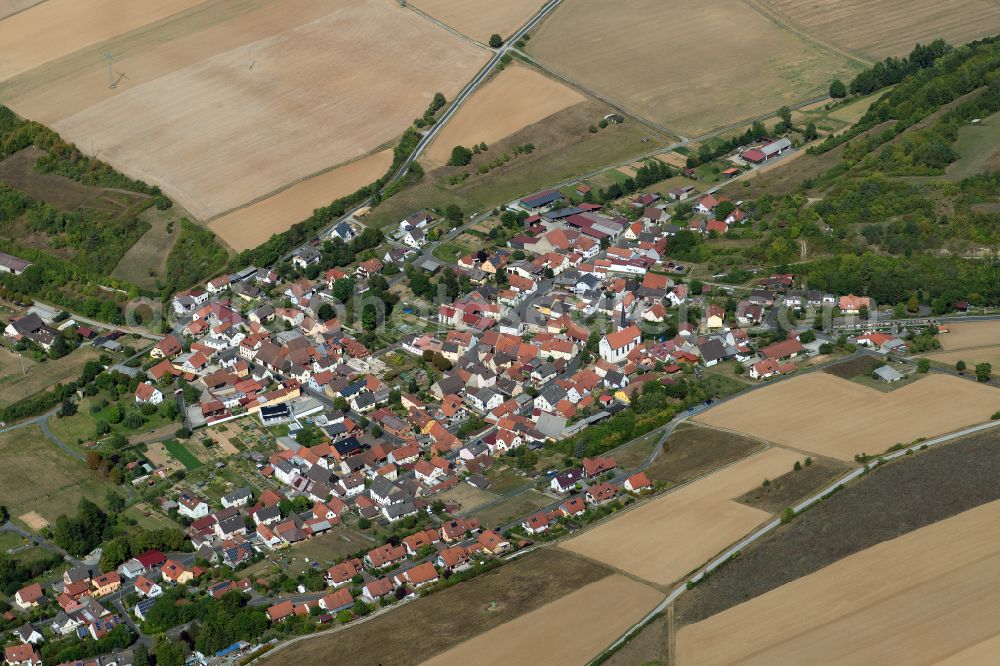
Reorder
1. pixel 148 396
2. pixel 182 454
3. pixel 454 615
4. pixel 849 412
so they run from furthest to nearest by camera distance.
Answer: pixel 148 396 < pixel 182 454 < pixel 849 412 < pixel 454 615

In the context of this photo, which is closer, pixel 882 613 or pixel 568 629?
pixel 882 613

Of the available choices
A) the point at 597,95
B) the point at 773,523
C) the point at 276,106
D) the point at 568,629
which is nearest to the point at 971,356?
the point at 773,523

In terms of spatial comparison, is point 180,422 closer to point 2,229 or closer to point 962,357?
point 2,229

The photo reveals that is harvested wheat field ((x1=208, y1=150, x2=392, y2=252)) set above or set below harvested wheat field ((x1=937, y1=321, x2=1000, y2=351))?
above

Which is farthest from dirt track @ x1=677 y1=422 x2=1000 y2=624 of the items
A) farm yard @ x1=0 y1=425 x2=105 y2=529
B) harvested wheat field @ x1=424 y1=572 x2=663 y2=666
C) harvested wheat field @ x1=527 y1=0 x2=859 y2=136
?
harvested wheat field @ x1=527 y1=0 x2=859 y2=136

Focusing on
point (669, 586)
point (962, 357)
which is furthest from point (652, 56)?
point (669, 586)

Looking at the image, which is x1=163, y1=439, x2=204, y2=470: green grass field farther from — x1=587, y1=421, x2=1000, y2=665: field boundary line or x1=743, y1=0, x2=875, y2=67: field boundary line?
x1=743, y1=0, x2=875, y2=67: field boundary line

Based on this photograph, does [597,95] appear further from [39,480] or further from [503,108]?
[39,480]
